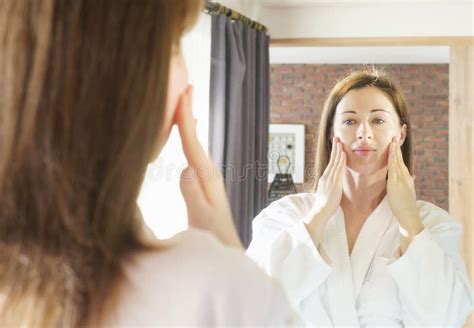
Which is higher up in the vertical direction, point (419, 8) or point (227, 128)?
point (419, 8)

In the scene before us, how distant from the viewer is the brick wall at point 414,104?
1912 millimetres

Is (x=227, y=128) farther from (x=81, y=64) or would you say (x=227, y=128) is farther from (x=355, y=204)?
(x=81, y=64)

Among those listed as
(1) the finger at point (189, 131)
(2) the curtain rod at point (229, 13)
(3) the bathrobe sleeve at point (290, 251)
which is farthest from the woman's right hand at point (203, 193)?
(2) the curtain rod at point (229, 13)

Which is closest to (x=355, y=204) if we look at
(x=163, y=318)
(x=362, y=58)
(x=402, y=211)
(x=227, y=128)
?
(x=402, y=211)

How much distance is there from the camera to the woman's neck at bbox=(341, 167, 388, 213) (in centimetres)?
74

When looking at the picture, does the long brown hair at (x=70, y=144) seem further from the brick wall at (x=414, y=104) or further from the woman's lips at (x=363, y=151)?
the brick wall at (x=414, y=104)

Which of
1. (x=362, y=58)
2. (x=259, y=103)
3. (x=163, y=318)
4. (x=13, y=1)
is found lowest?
(x=163, y=318)

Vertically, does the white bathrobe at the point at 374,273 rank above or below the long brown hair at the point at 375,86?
below

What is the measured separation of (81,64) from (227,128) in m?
1.42

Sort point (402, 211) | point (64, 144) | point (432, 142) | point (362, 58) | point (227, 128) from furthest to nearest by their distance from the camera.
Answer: point (432, 142) → point (362, 58) → point (227, 128) → point (402, 211) → point (64, 144)

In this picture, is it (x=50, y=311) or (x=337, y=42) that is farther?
(x=337, y=42)

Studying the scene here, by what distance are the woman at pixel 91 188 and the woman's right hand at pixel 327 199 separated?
0.49m

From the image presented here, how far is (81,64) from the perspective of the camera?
18cm

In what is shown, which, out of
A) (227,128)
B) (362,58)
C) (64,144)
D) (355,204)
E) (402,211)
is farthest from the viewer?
(362,58)
